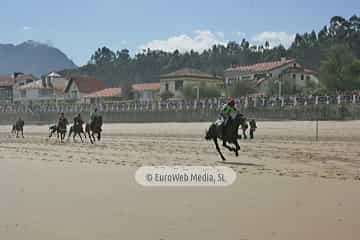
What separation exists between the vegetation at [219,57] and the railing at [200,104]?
1160 inches

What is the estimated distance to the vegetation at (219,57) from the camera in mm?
102125

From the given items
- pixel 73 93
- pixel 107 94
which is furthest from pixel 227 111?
pixel 73 93

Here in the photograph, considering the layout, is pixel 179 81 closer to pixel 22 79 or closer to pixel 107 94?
pixel 107 94

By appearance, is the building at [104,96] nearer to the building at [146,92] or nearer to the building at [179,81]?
the building at [146,92]

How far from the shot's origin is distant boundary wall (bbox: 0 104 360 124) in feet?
123

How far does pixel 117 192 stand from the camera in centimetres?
1027

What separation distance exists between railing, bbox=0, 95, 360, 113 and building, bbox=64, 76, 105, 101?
19.3 metres

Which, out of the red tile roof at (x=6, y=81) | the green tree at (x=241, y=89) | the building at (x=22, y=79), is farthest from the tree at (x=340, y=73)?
the red tile roof at (x=6, y=81)

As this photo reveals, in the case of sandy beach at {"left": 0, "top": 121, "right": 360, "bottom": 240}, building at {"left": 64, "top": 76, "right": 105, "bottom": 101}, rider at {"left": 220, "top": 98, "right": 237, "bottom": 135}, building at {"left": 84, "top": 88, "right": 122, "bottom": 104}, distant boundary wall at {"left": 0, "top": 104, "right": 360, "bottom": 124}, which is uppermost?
building at {"left": 64, "top": 76, "right": 105, "bottom": 101}

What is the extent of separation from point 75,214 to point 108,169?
5.74 metres

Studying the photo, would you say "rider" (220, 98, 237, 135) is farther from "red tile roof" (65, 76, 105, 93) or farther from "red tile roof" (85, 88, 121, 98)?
"red tile roof" (65, 76, 105, 93)

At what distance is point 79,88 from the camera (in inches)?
3748

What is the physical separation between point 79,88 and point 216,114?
52264 millimetres

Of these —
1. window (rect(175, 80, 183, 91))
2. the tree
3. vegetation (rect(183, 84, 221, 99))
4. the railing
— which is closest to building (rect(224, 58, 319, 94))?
vegetation (rect(183, 84, 221, 99))
